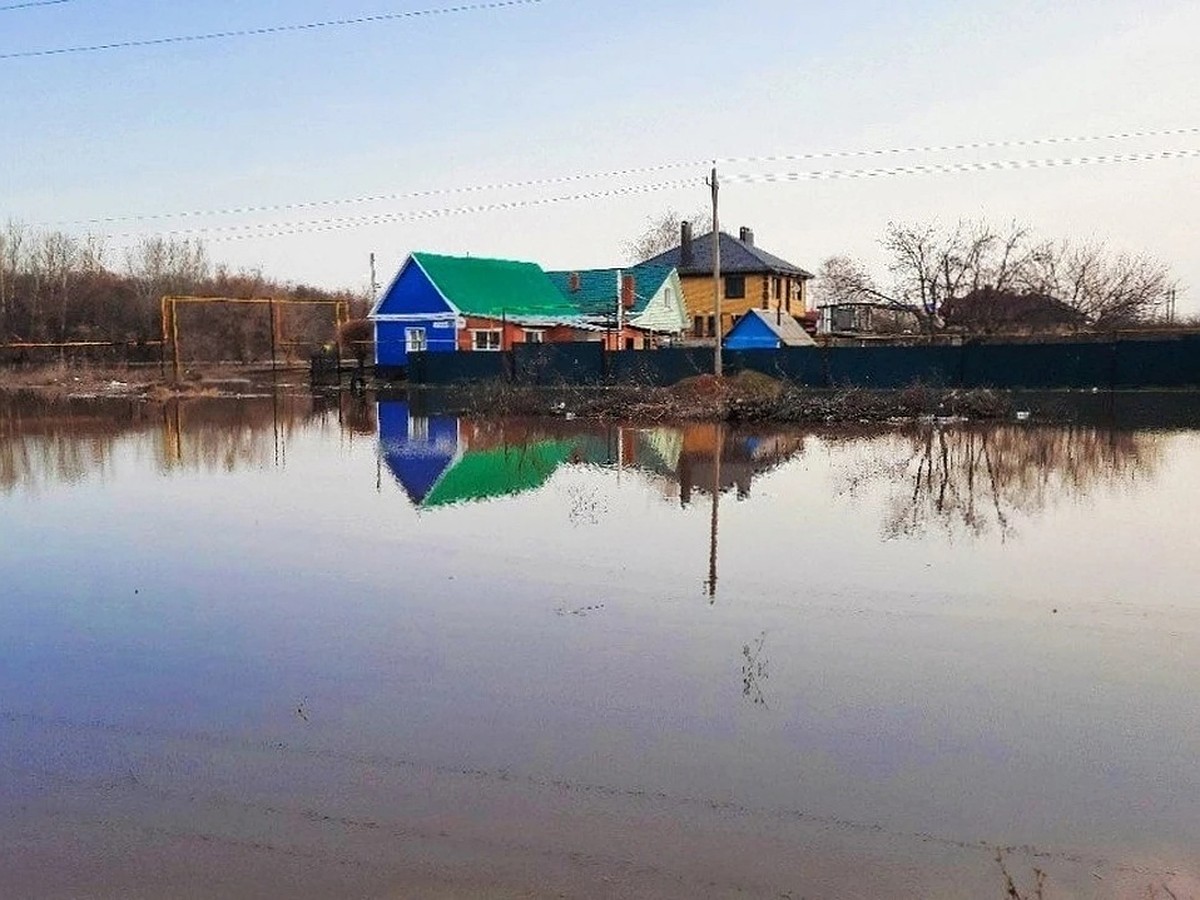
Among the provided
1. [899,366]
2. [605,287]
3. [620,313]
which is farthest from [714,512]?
[605,287]

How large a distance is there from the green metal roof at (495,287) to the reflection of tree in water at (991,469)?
24823 mm

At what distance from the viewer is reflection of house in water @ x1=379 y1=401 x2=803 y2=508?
44.0 ft

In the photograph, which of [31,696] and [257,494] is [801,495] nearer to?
[257,494]

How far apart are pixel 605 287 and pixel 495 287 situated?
6442 mm

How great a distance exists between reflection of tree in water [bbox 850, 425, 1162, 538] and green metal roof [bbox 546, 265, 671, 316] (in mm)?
29366

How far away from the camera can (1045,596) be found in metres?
7.63

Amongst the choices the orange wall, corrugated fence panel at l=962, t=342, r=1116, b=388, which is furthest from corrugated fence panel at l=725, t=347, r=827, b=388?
the orange wall

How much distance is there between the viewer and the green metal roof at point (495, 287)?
4370 centimetres

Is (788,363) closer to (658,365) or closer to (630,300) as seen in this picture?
(658,365)

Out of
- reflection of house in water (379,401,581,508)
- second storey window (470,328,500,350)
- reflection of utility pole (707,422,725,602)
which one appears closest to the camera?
reflection of utility pole (707,422,725,602)

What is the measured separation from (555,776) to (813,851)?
48.4 inches

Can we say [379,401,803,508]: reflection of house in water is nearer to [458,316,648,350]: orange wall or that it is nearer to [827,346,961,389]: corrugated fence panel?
[827,346,961,389]: corrugated fence panel

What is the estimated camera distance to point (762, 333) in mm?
43219

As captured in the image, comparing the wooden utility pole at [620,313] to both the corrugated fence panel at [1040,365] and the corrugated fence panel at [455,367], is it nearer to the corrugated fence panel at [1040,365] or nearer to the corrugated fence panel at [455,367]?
the corrugated fence panel at [455,367]
